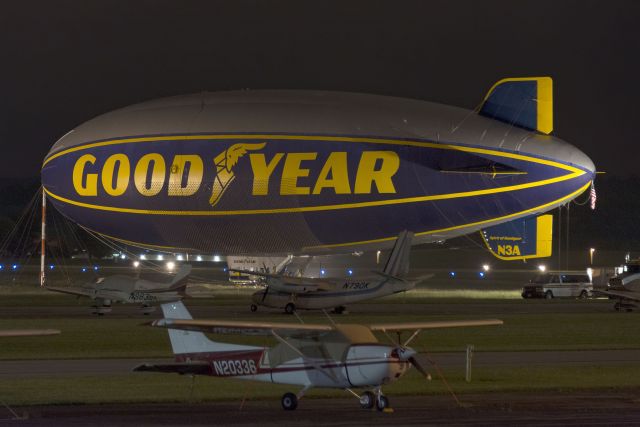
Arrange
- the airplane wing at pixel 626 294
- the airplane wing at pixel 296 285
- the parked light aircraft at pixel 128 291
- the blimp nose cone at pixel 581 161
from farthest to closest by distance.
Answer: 1. the airplane wing at pixel 626 294
2. the parked light aircraft at pixel 128 291
3. the airplane wing at pixel 296 285
4. the blimp nose cone at pixel 581 161

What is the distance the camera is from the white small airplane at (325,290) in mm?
63031

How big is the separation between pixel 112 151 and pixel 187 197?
5076 mm

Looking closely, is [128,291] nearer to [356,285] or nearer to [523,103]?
[356,285]

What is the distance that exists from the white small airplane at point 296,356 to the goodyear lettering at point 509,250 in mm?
28579

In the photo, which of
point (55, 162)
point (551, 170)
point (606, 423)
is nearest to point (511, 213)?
point (551, 170)

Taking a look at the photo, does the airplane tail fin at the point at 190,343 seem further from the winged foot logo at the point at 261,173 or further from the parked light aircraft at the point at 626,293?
the parked light aircraft at the point at 626,293

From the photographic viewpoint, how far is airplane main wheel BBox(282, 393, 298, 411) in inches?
1141

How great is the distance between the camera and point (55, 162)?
62.8m

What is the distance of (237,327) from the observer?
28188 millimetres

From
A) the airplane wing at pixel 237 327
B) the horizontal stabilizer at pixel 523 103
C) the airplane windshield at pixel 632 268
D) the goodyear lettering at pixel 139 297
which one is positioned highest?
the horizontal stabilizer at pixel 523 103

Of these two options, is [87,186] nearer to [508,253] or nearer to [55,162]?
[55,162]

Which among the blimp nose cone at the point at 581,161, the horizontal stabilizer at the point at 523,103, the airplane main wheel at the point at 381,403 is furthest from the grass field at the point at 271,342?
the horizontal stabilizer at the point at 523,103

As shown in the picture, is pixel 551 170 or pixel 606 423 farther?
pixel 551 170

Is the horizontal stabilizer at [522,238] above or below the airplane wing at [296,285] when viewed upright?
above
